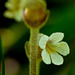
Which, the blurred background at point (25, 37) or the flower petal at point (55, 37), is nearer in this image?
the flower petal at point (55, 37)

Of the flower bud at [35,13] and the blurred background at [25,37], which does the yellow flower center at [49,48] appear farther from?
the blurred background at [25,37]

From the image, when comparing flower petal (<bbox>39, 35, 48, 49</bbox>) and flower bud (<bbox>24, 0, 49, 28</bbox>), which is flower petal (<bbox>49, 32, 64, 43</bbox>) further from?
flower bud (<bbox>24, 0, 49, 28</bbox>)

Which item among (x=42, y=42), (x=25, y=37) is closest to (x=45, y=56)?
(x=42, y=42)

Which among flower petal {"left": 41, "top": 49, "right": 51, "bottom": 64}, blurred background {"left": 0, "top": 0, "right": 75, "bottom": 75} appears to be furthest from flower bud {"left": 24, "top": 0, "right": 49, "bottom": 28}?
blurred background {"left": 0, "top": 0, "right": 75, "bottom": 75}

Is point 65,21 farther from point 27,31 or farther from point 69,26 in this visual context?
point 27,31

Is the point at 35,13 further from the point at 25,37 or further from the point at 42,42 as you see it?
the point at 25,37

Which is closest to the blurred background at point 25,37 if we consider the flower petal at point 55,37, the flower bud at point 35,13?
the flower petal at point 55,37

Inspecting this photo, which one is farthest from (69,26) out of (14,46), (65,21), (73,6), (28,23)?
(28,23)
